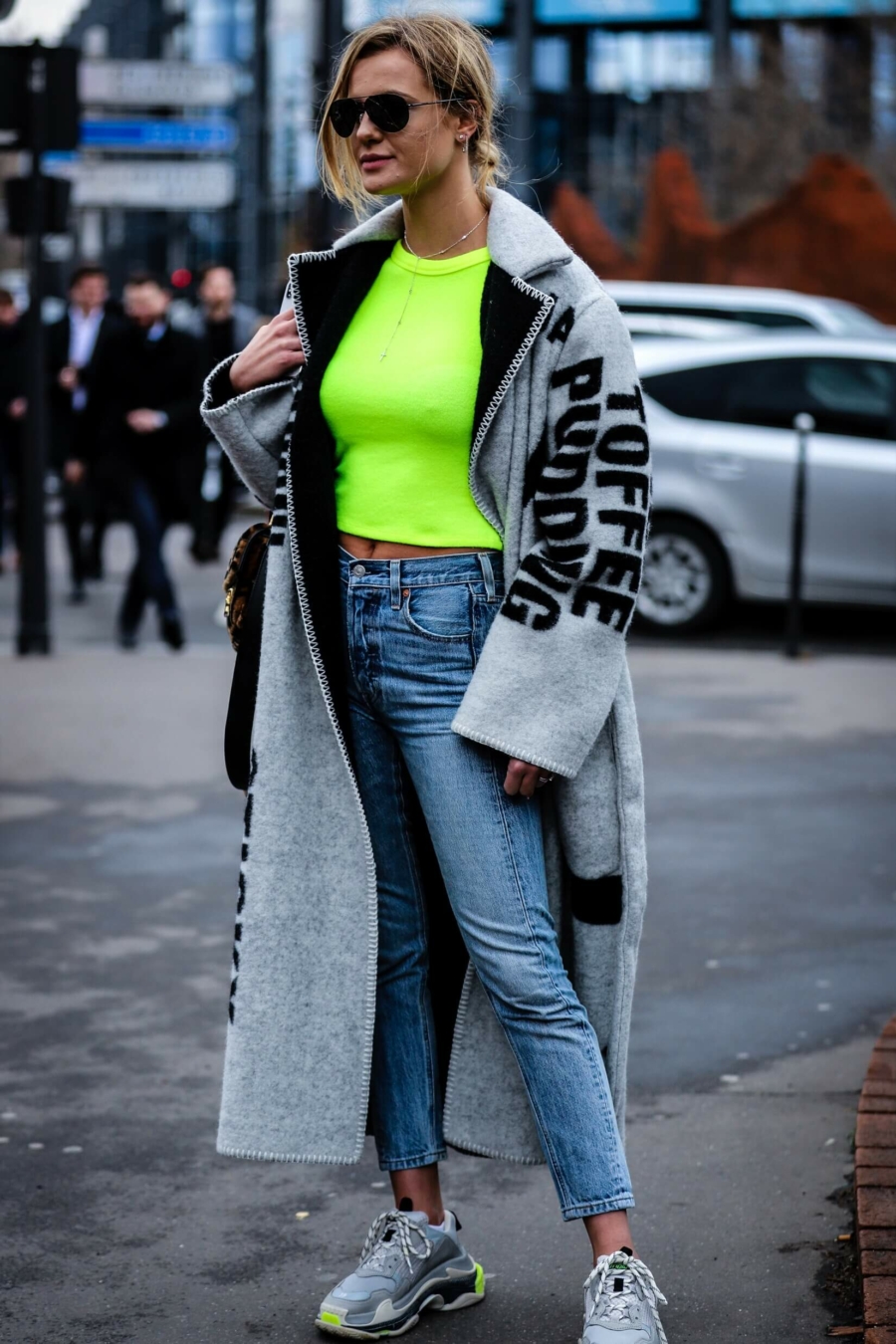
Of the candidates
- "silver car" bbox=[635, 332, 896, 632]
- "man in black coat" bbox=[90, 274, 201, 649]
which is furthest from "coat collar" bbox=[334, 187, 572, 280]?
"silver car" bbox=[635, 332, 896, 632]

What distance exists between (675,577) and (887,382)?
159cm

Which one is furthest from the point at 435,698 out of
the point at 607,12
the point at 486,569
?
the point at 607,12

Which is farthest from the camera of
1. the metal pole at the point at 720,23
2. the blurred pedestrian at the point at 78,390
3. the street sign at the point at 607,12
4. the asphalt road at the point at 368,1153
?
the street sign at the point at 607,12

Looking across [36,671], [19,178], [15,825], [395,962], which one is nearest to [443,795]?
[395,962]

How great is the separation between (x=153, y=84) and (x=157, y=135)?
49cm

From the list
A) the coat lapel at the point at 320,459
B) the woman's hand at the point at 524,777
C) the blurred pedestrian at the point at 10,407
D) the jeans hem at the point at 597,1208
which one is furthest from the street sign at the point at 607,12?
the jeans hem at the point at 597,1208

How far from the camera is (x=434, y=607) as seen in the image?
3041mm

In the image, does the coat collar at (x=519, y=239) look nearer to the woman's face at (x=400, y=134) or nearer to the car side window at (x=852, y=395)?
the woman's face at (x=400, y=134)

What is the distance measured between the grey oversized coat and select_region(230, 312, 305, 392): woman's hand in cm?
3

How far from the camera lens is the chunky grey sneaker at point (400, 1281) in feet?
10.5

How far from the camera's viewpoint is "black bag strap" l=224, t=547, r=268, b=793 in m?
3.22

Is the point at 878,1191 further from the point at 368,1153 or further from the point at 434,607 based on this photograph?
the point at 434,607

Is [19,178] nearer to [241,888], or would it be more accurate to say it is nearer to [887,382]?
[887,382]

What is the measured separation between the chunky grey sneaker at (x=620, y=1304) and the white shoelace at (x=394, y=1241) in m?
0.34
